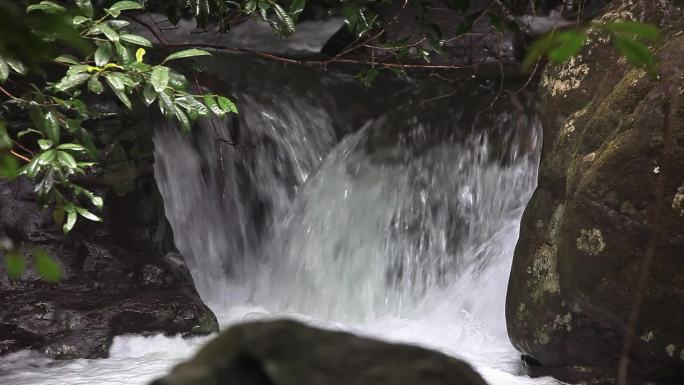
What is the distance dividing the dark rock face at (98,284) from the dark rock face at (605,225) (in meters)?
1.67

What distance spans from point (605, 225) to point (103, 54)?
1.95m

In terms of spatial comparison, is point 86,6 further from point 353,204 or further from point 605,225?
point 353,204

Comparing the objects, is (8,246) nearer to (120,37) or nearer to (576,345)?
(120,37)

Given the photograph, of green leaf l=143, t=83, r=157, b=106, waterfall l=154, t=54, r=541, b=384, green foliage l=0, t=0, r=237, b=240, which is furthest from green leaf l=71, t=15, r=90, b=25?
waterfall l=154, t=54, r=541, b=384

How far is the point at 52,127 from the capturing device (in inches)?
119

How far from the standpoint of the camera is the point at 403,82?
618cm

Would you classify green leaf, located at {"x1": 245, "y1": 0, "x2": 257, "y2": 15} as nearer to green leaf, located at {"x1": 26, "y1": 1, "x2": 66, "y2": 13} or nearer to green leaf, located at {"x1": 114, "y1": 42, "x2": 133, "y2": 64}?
green leaf, located at {"x1": 114, "y1": 42, "x2": 133, "y2": 64}

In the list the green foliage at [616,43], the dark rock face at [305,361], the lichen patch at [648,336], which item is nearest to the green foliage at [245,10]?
the lichen patch at [648,336]

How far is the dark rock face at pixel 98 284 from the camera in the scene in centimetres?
377

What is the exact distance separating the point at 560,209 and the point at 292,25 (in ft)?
4.78

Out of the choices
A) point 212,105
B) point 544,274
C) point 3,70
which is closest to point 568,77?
point 544,274

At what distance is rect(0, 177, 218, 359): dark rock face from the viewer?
12.4 ft

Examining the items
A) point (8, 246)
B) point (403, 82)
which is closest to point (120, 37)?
point (8, 246)

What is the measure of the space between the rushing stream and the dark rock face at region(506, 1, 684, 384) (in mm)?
791
